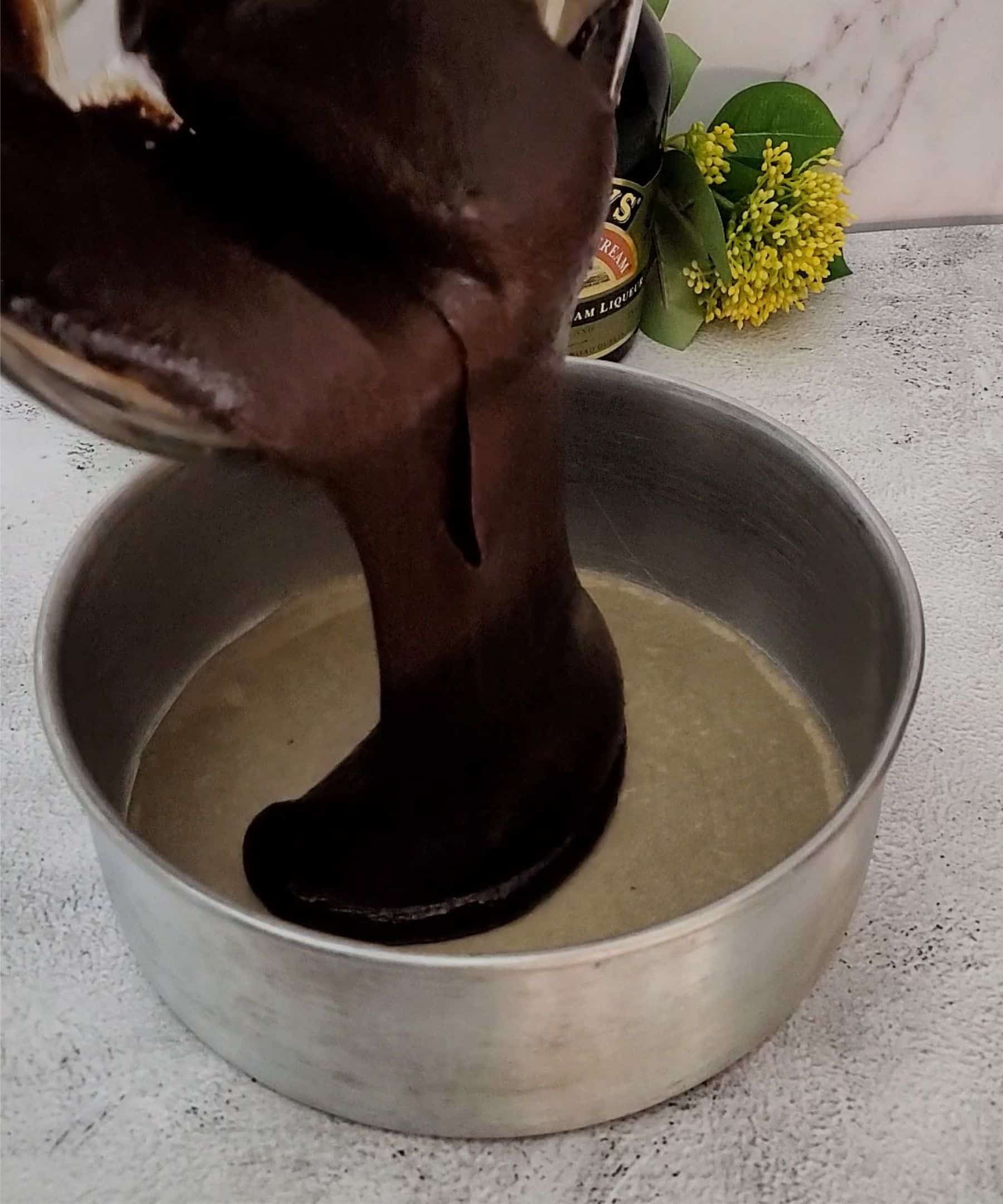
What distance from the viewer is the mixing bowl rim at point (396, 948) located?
1.39 feet

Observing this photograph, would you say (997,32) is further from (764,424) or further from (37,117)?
(37,117)

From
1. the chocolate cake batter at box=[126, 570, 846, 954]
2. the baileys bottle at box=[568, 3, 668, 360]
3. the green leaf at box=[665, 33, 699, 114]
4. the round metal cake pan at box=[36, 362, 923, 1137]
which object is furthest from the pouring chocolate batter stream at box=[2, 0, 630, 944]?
the green leaf at box=[665, 33, 699, 114]

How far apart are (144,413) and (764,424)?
14.1 inches

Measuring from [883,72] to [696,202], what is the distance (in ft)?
0.63

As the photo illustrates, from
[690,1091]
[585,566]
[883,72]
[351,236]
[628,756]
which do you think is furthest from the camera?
[883,72]

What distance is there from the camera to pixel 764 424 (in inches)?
26.2

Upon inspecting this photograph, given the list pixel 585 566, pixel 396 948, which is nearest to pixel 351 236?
pixel 396 948

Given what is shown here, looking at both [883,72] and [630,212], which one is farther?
[883,72]

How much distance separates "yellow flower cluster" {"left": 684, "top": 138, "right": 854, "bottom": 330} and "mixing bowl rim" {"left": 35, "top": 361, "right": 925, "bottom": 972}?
253mm

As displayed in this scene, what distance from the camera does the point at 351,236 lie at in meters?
0.42

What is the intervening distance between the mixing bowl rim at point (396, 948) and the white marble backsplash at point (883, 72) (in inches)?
15.7

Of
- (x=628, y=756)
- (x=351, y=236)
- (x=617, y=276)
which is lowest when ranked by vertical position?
→ (x=628, y=756)

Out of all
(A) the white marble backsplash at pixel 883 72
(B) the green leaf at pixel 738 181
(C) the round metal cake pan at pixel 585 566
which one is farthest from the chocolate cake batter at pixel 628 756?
(A) the white marble backsplash at pixel 883 72

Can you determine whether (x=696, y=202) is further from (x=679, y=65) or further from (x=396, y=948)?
(x=396, y=948)
